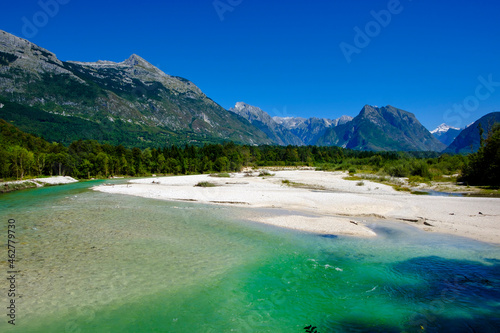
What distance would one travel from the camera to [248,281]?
11570mm

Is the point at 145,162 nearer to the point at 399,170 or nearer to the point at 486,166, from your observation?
the point at 399,170

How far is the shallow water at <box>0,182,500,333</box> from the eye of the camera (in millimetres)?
8508

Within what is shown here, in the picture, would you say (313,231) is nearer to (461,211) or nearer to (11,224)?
(461,211)

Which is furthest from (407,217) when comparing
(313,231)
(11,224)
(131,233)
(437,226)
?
(11,224)

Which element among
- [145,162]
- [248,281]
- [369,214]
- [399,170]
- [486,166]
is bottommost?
[248,281]

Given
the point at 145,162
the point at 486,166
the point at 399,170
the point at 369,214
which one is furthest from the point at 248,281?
the point at 145,162

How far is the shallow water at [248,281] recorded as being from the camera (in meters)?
8.51

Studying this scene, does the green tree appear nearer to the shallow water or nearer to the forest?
the forest

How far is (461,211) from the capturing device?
24.8m

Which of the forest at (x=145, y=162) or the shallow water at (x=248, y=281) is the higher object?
the forest at (x=145, y=162)

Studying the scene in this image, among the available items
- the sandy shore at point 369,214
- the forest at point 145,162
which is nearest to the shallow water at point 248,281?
the sandy shore at point 369,214

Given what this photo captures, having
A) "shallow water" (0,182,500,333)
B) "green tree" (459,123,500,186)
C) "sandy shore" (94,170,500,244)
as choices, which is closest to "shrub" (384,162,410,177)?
"green tree" (459,123,500,186)

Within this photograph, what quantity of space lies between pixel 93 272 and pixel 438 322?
14.5m

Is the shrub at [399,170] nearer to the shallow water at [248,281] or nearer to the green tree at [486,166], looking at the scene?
the green tree at [486,166]
